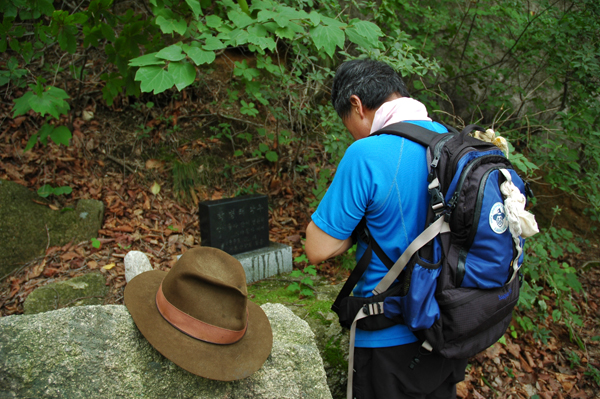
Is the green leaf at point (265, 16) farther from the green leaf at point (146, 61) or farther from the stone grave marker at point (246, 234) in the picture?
the stone grave marker at point (246, 234)

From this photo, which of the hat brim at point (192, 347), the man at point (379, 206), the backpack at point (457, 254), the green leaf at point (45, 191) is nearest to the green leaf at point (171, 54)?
the man at point (379, 206)

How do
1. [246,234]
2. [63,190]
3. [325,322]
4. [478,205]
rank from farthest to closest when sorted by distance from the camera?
[63,190], [246,234], [325,322], [478,205]

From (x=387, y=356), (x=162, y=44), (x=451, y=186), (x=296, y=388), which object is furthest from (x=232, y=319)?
(x=162, y=44)

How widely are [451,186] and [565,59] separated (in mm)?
4012

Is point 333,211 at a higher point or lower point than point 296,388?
higher

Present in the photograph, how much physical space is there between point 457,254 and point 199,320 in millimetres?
1031

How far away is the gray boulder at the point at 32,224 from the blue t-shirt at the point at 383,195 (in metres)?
3.66

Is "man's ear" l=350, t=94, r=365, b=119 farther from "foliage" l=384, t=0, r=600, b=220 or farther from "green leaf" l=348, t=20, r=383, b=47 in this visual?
"foliage" l=384, t=0, r=600, b=220

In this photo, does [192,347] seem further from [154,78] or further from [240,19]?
[240,19]

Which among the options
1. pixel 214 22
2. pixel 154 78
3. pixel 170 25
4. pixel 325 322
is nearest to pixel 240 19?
pixel 214 22

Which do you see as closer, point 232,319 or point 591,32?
point 232,319

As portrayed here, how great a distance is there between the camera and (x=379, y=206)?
156 cm

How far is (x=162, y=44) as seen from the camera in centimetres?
366

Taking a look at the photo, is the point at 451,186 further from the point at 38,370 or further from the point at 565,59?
the point at 565,59
